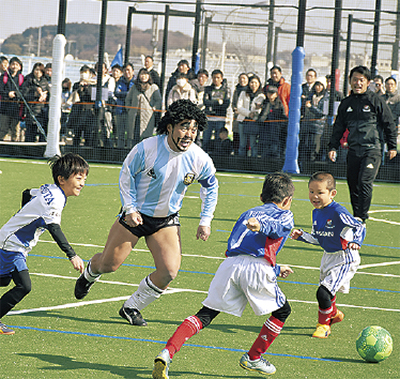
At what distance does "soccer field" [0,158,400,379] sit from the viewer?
14.8 feet

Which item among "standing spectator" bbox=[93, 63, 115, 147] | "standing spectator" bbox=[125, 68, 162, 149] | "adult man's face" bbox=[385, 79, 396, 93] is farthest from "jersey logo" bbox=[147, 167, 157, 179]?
"standing spectator" bbox=[93, 63, 115, 147]

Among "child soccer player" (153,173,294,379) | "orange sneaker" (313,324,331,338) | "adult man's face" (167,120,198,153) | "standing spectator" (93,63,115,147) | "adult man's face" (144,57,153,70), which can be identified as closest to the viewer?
"child soccer player" (153,173,294,379)

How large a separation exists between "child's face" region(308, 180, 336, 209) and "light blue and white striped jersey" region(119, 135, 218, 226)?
853 mm

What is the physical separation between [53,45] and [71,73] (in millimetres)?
22858

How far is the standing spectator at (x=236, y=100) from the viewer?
16.8 m

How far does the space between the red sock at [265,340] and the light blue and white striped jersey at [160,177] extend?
44.5 inches

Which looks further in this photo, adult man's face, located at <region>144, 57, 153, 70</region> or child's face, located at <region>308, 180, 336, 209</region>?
adult man's face, located at <region>144, 57, 153, 70</region>

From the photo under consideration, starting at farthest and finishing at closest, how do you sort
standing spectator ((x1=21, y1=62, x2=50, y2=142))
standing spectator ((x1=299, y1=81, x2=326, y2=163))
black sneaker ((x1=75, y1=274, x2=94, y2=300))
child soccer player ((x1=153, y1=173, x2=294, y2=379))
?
standing spectator ((x1=21, y1=62, x2=50, y2=142))
standing spectator ((x1=299, y1=81, x2=326, y2=163))
black sneaker ((x1=75, y1=274, x2=94, y2=300))
child soccer player ((x1=153, y1=173, x2=294, y2=379))

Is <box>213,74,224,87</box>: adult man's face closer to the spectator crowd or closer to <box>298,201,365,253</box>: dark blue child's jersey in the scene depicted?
the spectator crowd

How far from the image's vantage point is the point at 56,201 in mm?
4957

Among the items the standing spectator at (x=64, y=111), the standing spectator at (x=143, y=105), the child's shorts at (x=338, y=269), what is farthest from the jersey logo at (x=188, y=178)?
the standing spectator at (x=64, y=111)

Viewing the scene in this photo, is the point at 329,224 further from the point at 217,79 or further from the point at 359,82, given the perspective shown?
the point at 217,79

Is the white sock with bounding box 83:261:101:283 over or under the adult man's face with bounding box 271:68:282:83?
under

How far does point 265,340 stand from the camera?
4.52 meters
